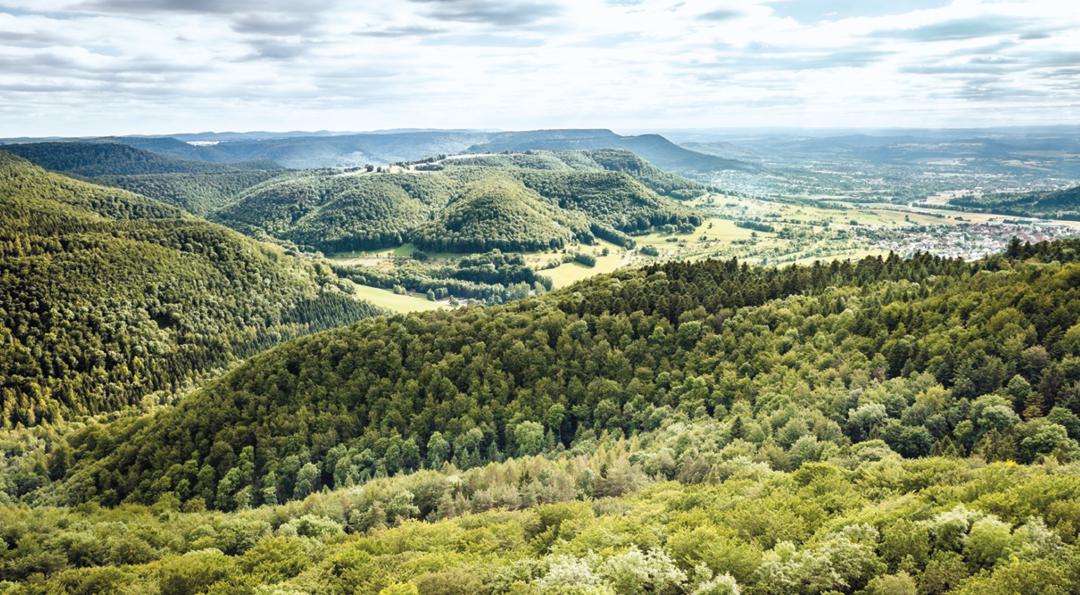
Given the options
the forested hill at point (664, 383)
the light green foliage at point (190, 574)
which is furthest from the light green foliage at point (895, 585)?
the light green foliage at point (190, 574)

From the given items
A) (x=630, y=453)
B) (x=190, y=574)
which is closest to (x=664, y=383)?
(x=630, y=453)

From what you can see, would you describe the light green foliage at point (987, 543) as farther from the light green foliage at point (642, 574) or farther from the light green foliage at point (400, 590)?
the light green foliage at point (400, 590)

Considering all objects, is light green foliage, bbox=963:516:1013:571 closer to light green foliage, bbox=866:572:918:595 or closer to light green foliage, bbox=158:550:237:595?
light green foliage, bbox=866:572:918:595

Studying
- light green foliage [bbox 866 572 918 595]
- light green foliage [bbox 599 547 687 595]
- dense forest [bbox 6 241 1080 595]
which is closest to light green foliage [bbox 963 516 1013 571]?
dense forest [bbox 6 241 1080 595]

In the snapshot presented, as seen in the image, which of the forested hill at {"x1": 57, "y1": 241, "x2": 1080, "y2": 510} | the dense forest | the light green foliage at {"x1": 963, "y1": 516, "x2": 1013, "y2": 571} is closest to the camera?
the light green foliage at {"x1": 963, "y1": 516, "x2": 1013, "y2": 571}

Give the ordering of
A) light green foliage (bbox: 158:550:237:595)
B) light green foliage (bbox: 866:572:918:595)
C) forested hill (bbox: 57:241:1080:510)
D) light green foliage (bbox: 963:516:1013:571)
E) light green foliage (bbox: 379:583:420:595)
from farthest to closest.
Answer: forested hill (bbox: 57:241:1080:510), light green foliage (bbox: 158:550:237:595), light green foliage (bbox: 379:583:420:595), light green foliage (bbox: 963:516:1013:571), light green foliage (bbox: 866:572:918:595)

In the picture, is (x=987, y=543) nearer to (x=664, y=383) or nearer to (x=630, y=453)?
(x=630, y=453)
